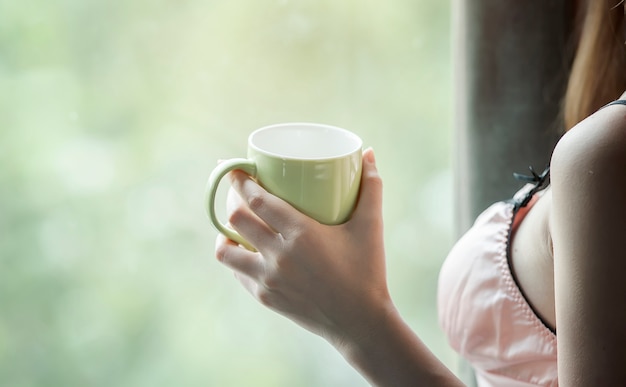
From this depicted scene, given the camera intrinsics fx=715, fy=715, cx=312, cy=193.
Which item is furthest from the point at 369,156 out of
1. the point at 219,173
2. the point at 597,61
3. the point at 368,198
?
the point at 597,61

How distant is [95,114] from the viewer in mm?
919

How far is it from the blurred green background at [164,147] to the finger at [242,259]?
279 mm

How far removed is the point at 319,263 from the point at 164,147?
1.17 ft

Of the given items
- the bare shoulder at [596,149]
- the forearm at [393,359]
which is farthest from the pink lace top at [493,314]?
the bare shoulder at [596,149]

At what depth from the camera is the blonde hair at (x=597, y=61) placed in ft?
2.89

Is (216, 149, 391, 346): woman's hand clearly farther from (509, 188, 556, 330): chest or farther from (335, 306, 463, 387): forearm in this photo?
(509, 188, 556, 330): chest

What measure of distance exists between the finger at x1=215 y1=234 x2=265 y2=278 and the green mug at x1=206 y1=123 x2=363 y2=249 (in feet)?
0.04

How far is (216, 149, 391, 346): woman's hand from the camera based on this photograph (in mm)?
694

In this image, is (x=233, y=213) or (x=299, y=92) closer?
(x=233, y=213)

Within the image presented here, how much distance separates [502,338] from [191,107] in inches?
19.6

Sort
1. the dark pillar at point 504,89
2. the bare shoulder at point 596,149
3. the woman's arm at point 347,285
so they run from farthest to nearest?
1. the dark pillar at point 504,89
2. the woman's arm at point 347,285
3. the bare shoulder at point 596,149

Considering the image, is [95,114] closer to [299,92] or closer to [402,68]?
[299,92]

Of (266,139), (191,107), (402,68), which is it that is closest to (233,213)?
(266,139)

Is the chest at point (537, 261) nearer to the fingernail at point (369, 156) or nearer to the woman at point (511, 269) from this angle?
the woman at point (511, 269)
